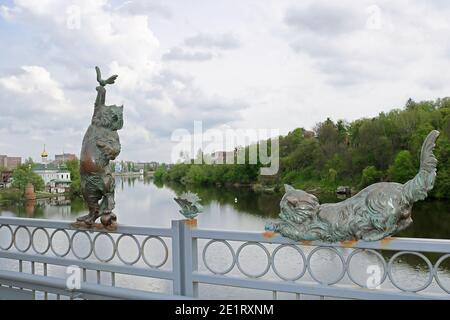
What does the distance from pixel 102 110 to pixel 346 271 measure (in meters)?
2.31

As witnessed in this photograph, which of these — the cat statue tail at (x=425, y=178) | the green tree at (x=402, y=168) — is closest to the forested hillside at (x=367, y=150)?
the green tree at (x=402, y=168)

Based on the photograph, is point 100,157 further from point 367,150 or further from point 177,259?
point 367,150

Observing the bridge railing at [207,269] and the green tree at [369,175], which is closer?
the bridge railing at [207,269]

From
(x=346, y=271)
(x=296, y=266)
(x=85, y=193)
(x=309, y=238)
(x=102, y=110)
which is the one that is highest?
(x=102, y=110)

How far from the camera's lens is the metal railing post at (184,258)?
343 cm

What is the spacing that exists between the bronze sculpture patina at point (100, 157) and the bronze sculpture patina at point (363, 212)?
59.3 inches

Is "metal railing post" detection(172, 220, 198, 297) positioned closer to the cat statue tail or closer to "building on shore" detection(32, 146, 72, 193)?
the cat statue tail

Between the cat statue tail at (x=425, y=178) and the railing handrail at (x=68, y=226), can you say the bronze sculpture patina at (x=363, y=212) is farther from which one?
the railing handrail at (x=68, y=226)

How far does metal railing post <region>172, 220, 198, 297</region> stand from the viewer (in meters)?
3.43
